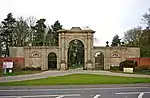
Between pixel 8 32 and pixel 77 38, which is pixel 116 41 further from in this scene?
pixel 77 38

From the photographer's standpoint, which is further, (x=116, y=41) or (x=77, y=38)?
(x=116, y=41)

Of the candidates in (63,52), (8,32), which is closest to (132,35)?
(63,52)

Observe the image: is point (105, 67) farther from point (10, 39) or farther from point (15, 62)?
point (10, 39)

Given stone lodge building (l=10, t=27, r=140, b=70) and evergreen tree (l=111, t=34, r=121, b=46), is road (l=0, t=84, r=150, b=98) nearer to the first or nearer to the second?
stone lodge building (l=10, t=27, r=140, b=70)

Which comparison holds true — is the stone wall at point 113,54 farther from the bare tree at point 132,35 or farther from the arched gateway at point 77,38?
the bare tree at point 132,35

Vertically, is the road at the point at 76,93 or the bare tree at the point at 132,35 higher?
the bare tree at the point at 132,35

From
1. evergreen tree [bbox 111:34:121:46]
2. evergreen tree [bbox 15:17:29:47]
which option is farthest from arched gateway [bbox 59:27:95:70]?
evergreen tree [bbox 111:34:121:46]

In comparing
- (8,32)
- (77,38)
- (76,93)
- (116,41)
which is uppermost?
(8,32)

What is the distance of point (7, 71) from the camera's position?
4812cm

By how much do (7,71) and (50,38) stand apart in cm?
4009

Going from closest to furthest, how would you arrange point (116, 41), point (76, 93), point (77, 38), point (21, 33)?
point (76, 93)
point (77, 38)
point (21, 33)
point (116, 41)

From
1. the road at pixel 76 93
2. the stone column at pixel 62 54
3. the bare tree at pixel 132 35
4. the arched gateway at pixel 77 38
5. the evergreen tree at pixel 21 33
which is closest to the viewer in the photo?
the road at pixel 76 93

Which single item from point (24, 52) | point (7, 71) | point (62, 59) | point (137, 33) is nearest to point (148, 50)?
point (137, 33)

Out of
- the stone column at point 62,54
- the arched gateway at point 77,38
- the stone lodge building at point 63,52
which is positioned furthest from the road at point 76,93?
the stone lodge building at point 63,52
